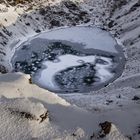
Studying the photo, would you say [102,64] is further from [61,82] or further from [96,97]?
[96,97]

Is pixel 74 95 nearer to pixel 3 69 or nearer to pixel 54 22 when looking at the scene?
pixel 3 69

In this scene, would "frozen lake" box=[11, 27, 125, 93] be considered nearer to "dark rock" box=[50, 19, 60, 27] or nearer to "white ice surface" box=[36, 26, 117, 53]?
"white ice surface" box=[36, 26, 117, 53]

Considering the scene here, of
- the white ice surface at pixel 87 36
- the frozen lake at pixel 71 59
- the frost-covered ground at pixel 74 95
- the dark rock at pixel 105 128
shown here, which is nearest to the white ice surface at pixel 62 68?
the frozen lake at pixel 71 59

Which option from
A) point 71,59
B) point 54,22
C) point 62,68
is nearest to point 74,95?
point 62,68

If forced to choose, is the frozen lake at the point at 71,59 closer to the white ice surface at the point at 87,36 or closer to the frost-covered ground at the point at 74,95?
the white ice surface at the point at 87,36

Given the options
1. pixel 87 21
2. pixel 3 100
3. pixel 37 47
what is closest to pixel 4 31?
pixel 37 47

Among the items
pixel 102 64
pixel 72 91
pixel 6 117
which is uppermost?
pixel 102 64

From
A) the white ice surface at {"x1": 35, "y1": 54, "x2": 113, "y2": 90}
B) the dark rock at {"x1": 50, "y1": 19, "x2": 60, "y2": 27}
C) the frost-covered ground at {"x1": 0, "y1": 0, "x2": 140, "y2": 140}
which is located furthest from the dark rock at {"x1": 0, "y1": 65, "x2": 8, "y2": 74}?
the dark rock at {"x1": 50, "y1": 19, "x2": 60, "y2": 27}
